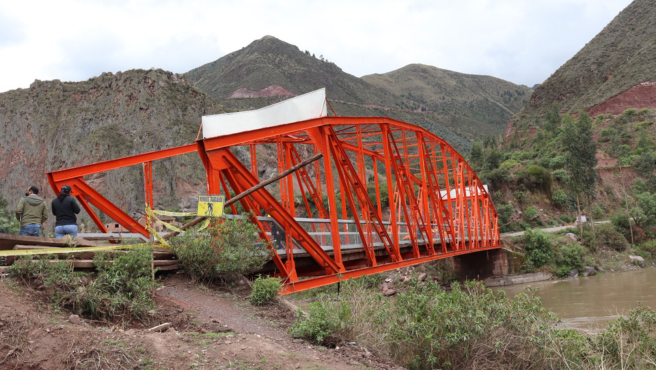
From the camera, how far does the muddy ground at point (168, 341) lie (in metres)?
4.36

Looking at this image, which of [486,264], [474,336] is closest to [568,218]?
[486,264]

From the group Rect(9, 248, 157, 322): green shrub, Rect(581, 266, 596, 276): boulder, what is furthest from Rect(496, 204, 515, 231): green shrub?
Rect(9, 248, 157, 322): green shrub

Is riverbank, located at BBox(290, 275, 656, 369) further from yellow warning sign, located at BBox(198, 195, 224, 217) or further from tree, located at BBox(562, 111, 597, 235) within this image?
tree, located at BBox(562, 111, 597, 235)

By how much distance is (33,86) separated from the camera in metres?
75.6

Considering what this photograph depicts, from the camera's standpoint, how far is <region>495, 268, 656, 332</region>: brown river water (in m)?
17.3

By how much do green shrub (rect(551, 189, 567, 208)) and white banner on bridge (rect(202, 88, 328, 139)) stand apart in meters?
48.5

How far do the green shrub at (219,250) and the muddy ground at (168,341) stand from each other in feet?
2.49

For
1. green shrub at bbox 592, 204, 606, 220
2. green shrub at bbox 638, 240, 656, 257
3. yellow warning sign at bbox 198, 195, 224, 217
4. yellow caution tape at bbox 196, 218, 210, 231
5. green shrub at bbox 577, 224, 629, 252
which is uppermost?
yellow warning sign at bbox 198, 195, 224, 217

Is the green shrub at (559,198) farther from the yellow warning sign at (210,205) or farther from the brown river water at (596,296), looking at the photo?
the yellow warning sign at (210,205)

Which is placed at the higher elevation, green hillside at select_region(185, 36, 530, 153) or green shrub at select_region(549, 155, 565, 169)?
green hillside at select_region(185, 36, 530, 153)

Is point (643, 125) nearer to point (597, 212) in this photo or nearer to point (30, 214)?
point (597, 212)

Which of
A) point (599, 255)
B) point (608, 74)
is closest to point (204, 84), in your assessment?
point (608, 74)

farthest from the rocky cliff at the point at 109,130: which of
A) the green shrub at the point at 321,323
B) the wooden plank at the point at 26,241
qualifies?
the green shrub at the point at 321,323

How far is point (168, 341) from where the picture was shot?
5.11 meters
